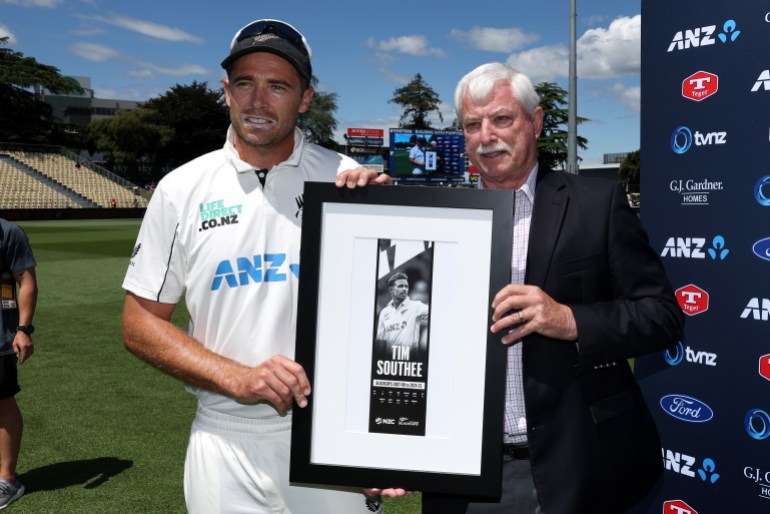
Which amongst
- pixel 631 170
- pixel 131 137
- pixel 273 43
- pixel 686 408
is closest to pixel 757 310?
pixel 686 408

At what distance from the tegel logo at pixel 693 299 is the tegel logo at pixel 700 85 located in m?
1.16

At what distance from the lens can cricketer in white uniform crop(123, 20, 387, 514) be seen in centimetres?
223

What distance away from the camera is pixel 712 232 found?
389cm

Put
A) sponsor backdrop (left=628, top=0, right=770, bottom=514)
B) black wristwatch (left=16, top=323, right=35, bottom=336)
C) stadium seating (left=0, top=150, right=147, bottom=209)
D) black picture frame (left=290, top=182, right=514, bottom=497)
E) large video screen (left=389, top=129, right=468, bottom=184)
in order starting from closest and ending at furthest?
black picture frame (left=290, top=182, right=514, bottom=497), sponsor backdrop (left=628, top=0, right=770, bottom=514), black wristwatch (left=16, top=323, right=35, bottom=336), large video screen (left=389, top=129, right=468, bottom=184), stadium seating (left=0, top=150, right=147, bottom=209)

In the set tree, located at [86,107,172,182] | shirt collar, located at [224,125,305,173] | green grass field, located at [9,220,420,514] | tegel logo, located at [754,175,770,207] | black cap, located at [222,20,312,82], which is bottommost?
green grass field, located at [9,220,420,514]

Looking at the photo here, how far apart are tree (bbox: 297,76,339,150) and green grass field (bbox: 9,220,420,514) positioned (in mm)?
71977

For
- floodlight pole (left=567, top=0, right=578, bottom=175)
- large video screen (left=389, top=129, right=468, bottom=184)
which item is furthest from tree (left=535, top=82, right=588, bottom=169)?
floodlight pole (left=567, top=0, right=578, bottom=175)

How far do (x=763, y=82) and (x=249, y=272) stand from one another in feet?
10.2

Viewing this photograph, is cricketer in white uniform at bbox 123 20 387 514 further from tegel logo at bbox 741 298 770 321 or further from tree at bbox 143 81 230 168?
tree at bbox 143 81 230 168

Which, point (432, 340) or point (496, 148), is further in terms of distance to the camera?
point (496, 148)

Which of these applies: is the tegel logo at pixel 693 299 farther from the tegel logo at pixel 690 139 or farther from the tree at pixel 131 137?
the tree at pixel 131 137

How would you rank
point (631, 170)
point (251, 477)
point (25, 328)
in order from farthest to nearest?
point (631, 170) → point (25, 328) → point (251, 477)

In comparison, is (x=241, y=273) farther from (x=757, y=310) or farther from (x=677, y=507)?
(x=677, y=507)

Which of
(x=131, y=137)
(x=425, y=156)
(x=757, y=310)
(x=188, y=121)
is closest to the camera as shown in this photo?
(x=757, y=310)
